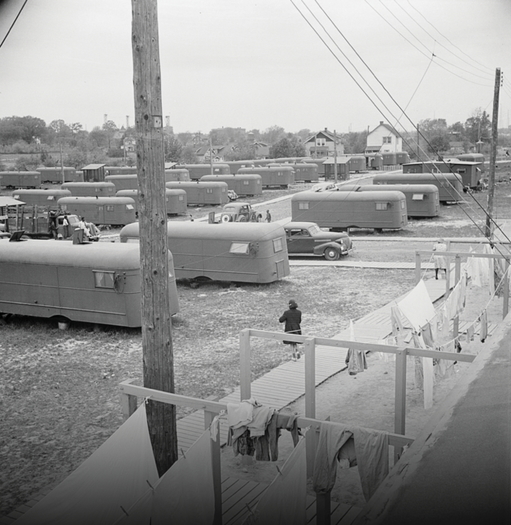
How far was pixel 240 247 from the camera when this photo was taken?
75.8ft

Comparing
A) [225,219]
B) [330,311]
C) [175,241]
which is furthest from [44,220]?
[330,311]

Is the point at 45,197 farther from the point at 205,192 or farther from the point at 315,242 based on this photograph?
the point at 315,242

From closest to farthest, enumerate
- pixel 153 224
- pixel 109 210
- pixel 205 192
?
pixel 153 224 < pixel 109 210 < pixel 205 192

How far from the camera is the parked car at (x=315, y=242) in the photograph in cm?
2927

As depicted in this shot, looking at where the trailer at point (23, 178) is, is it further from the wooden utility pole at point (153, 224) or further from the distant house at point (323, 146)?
the wooden utility pole at point (153, 224)

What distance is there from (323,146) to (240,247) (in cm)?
10701

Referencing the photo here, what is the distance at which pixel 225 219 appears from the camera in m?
36.1

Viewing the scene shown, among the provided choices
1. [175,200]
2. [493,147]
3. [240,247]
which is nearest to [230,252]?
[240,247]

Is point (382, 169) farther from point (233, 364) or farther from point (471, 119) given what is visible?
point (233, 364)

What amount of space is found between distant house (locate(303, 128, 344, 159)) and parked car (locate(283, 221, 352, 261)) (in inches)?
3556

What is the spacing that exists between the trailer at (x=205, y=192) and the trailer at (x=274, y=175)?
486 inches

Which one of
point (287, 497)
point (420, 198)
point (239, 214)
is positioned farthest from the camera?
point (420, 198)

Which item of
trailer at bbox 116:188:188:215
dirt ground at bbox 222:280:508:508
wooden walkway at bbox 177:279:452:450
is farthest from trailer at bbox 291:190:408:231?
dirt ground at bbox 222:280:508:508

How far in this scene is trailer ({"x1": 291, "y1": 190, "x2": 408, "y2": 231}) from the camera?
36156mm
